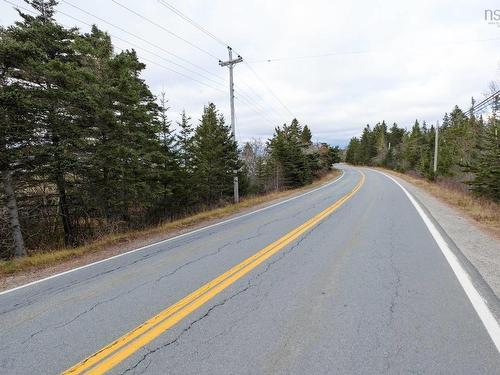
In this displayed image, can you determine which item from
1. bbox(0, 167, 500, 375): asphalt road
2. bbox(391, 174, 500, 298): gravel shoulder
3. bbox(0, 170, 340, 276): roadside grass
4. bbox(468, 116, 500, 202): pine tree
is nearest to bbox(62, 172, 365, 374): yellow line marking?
bbox(0, 167, 500, 375): asphalt road

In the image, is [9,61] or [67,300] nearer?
[67,300]

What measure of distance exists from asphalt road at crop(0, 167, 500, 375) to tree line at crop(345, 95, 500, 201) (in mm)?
18186

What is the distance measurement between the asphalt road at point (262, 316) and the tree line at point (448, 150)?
1819 centimetres

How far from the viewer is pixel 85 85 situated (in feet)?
36.2

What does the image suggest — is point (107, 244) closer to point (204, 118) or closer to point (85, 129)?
point (85, 129)

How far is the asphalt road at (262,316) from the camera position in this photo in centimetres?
289

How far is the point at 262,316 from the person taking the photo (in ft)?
12.2

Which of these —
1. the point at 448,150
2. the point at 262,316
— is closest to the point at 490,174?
the point at 262,316

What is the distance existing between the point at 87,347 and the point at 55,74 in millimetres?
9585

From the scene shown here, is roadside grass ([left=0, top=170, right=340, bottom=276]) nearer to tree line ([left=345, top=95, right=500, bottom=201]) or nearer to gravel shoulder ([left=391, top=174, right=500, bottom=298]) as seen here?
gravel shoulder ([left=391, top=174, right=500, bottom=298])

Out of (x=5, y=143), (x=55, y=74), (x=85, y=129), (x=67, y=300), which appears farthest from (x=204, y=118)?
(x=67, y=300)

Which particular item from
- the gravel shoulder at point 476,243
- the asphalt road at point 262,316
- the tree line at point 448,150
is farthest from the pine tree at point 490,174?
the asphalt road at point 262,316

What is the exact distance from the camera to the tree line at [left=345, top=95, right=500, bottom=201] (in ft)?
67.3

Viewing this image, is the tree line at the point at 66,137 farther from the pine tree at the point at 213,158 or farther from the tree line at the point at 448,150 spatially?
the tree line at the point at 448,150
